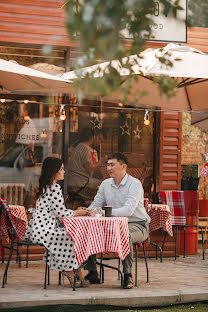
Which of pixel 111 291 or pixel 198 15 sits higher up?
pixel 198 15

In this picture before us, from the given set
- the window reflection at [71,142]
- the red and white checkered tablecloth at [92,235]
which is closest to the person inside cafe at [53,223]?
the red and white checkered tablecloth at [92,235]

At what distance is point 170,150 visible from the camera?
35.6ft

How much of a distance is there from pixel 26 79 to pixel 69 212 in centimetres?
223

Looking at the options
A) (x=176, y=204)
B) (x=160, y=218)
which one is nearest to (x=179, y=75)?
(x=160, y=218)

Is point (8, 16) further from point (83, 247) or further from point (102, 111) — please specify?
point (83, 247)

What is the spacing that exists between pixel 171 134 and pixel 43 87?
284 cm

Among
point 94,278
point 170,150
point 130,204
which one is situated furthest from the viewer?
point 170,150

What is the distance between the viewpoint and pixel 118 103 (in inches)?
415

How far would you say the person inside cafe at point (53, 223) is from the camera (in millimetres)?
7113

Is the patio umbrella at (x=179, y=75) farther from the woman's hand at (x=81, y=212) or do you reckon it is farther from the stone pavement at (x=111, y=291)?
the stone pavement at (x=111, y=291)

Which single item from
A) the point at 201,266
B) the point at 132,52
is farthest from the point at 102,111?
the point at 132,52

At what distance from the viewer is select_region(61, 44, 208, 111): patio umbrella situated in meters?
7.96

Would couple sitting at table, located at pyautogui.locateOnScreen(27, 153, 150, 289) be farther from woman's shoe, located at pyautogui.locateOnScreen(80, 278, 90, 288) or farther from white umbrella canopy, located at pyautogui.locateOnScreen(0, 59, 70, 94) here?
white umbrella canopy, located at pyautogui.locateOnScreen(0, 59, 70, 94)

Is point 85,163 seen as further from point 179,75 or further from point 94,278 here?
point 94,278
